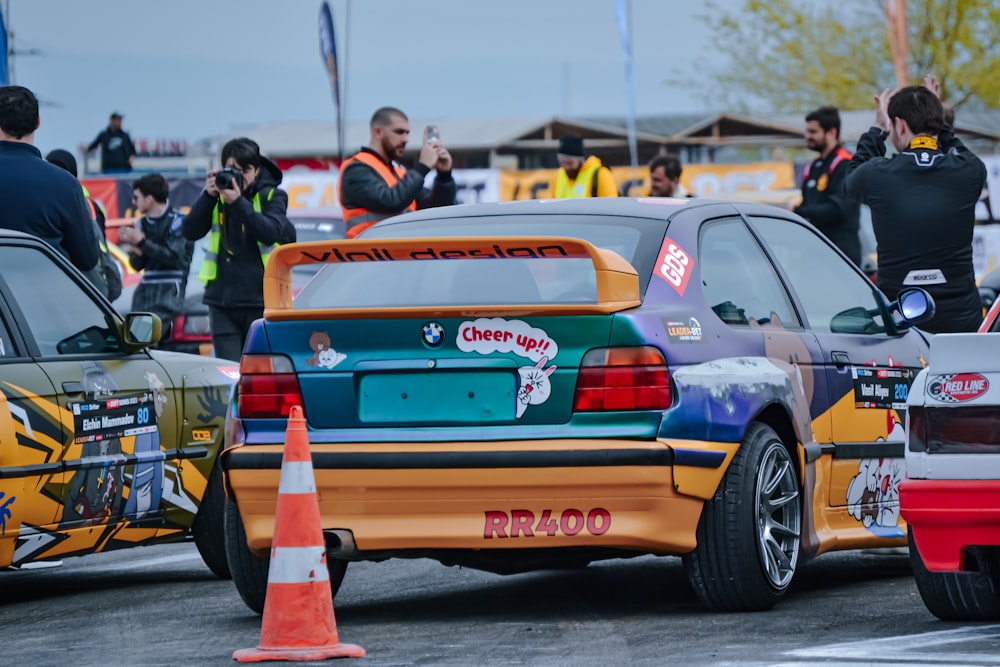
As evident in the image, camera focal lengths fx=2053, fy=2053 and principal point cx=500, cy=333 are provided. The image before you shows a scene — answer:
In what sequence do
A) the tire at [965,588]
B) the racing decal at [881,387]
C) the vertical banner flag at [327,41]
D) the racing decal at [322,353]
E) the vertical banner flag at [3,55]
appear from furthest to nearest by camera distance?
the vertical banner flag at [327,41], the vertical banner flag at [3,55], the racing decal at [881,387], the racing decal at [322,353], the tire at [965,588]

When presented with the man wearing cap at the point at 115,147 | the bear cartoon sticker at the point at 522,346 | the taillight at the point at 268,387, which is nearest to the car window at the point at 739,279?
the bear cartoon sticker at the point at 522,346

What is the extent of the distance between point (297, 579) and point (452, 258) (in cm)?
122

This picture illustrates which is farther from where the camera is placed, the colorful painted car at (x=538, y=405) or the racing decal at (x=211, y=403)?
the racing decal at (x=211, y=403)

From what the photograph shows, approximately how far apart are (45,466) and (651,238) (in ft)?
7.69

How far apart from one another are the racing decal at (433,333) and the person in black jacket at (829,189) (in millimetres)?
6378

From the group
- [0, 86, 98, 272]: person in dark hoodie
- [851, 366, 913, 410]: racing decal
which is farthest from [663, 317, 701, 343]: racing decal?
[0, 86, 98, 272]: person in dark hoodie

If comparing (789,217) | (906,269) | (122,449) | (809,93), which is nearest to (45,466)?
(122,449)

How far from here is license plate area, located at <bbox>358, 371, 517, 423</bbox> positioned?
6512mm

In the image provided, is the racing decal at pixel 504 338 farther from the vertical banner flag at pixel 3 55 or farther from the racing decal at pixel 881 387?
the vertical banner flag at pixel 3 55

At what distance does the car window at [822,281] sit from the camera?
7832 millimetres

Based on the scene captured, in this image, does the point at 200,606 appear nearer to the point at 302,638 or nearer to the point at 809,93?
the point at 302,638

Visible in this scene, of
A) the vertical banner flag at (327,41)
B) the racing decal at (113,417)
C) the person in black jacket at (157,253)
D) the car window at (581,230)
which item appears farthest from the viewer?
the vertical banner flag at (327,41)

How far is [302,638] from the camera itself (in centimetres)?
600

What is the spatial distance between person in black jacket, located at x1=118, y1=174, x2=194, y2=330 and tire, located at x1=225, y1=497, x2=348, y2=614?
22.4 ft
